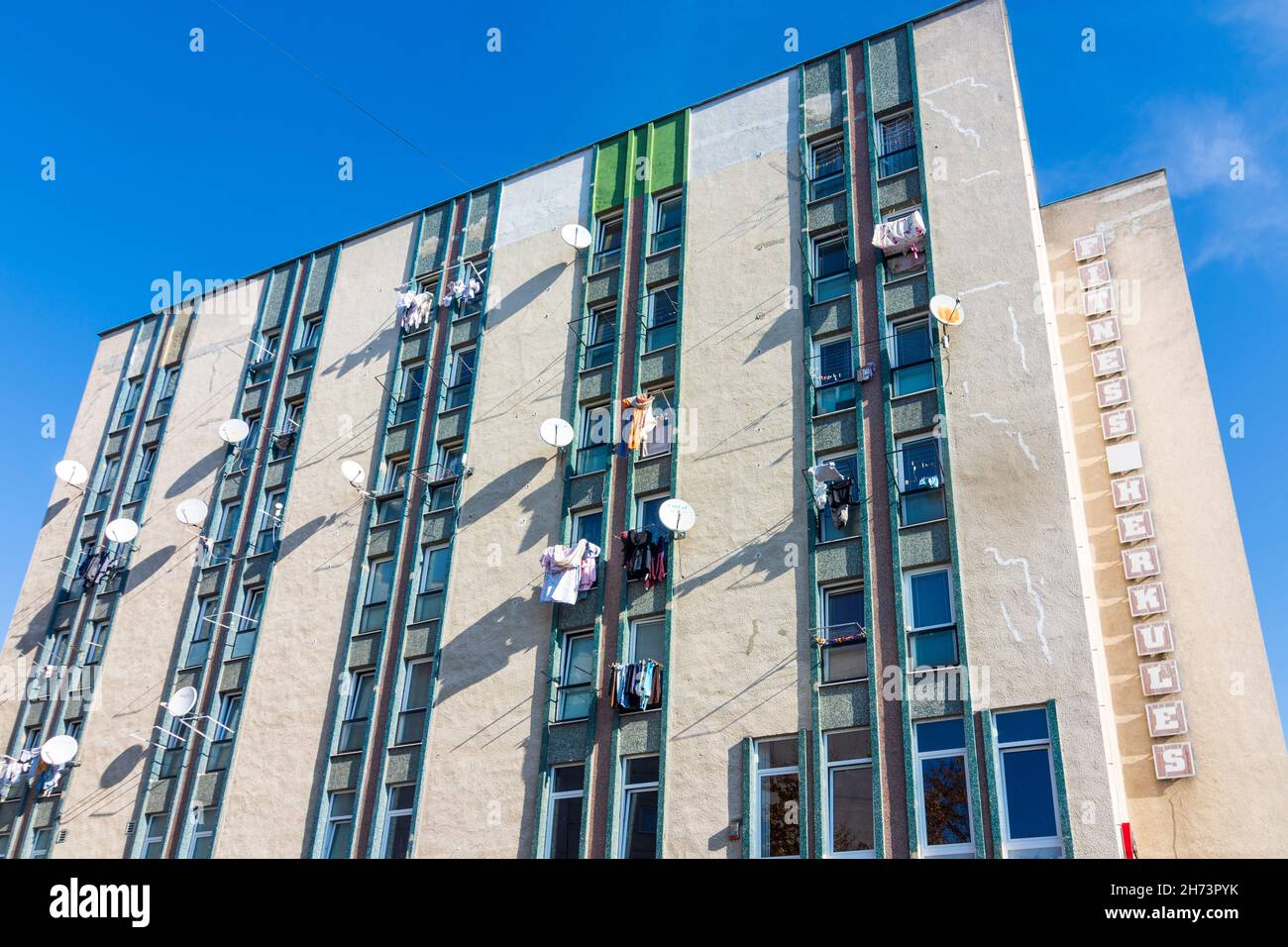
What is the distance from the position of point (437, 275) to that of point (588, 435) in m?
9.57

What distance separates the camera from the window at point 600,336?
30500 mm

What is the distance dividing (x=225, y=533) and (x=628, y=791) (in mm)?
17103

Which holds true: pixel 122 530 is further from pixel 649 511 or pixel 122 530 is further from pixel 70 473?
pixel 649 511

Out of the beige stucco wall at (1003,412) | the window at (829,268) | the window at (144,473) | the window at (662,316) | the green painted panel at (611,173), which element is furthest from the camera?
the window at (144,473)

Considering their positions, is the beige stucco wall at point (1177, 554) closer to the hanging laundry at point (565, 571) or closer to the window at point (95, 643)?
the hanging laundry at point (565, 571)

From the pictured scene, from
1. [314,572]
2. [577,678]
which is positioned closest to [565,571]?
[577,678]

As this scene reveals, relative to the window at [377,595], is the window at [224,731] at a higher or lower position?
lower

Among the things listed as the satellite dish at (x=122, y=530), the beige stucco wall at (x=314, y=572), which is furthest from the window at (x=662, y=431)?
the satellite dish at (x=122, y=530)

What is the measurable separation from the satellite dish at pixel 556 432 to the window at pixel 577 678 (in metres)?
4.85

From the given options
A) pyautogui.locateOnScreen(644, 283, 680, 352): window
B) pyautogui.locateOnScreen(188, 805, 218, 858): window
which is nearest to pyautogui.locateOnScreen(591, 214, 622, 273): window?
pyautogui.locateOnScreen(644, 283, 680, 352): window

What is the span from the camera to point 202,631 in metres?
32.5

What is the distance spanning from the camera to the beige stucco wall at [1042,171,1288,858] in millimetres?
21094
